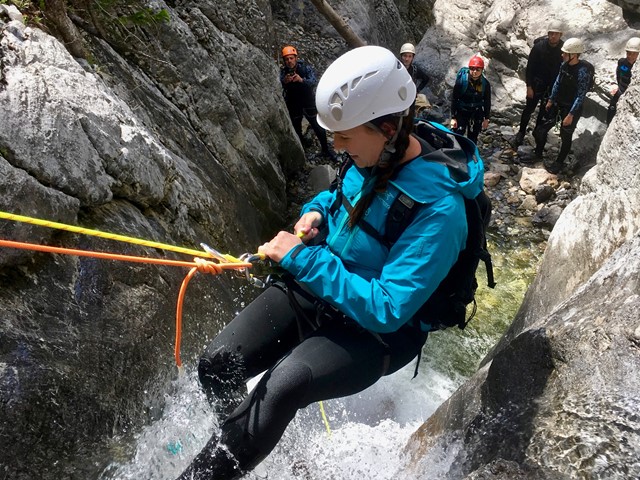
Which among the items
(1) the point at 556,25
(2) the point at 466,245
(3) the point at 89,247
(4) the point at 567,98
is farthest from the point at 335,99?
(1) the point at 556,25

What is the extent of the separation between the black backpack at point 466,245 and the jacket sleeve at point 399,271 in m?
0.14

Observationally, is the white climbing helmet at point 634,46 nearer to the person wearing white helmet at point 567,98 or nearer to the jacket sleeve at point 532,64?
the person wearing white helmet at point 567,98

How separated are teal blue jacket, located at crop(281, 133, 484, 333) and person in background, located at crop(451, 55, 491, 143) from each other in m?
9.30

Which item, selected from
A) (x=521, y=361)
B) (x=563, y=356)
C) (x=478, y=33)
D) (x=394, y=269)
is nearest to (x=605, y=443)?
(x=563, y=356)

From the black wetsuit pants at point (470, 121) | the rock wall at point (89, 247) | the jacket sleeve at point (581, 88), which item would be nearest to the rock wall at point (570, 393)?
the rock wall at point (89, 247)

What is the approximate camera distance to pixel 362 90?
8.32 feet

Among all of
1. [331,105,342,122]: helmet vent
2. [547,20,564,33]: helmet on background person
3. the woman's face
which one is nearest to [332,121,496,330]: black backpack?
the woman's face

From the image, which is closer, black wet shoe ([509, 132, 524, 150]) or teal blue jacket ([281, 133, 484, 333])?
teal blue jacket ([281, 133, 484, 333])

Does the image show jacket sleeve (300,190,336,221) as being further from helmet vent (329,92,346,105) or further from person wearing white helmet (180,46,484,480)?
helmet vent (329,92,346,105)

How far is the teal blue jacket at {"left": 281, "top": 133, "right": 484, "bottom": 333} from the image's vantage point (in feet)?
7.89

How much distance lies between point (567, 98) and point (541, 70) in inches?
46.2

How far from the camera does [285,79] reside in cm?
1116

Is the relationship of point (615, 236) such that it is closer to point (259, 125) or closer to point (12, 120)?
point (12, 120)

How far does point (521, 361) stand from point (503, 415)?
0.35m
